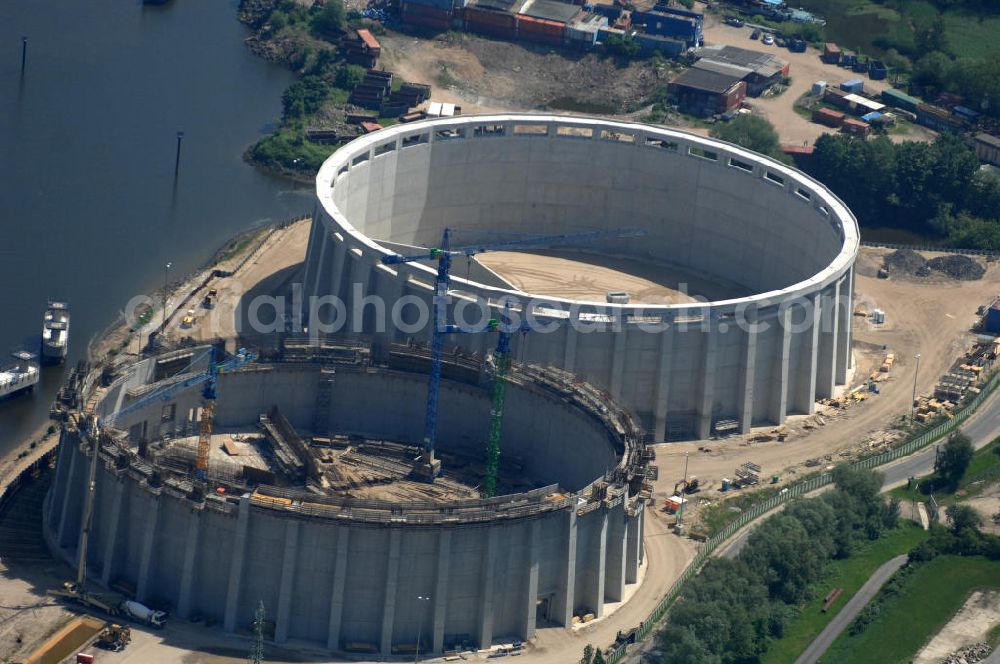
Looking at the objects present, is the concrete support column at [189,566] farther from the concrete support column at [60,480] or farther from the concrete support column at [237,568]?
the concrete support column at [60,480]

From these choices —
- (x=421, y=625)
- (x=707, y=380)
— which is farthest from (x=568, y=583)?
(x=707, y=380)

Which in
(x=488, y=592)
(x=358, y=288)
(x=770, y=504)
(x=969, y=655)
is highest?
(x=358, y=288)

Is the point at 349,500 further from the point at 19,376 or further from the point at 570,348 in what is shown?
the point at 19,376

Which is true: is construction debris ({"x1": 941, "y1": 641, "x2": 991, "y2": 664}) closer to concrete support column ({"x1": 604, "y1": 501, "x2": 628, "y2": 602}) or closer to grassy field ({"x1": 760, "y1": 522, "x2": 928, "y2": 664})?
grassy field ({"x1": 760, "y1": 522, "x2": 928, "y2": 664})

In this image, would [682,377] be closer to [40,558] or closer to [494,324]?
[494,324]

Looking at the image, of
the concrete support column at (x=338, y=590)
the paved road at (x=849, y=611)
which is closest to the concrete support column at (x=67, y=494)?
the concrete support column at (x=338, y=590)

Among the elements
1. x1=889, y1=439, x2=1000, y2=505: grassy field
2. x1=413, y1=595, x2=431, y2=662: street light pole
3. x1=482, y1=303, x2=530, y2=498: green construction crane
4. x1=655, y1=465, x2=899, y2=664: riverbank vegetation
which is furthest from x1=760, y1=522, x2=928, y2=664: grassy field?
x1=482, y1=303, x2=530, y2=498: green construction crane
